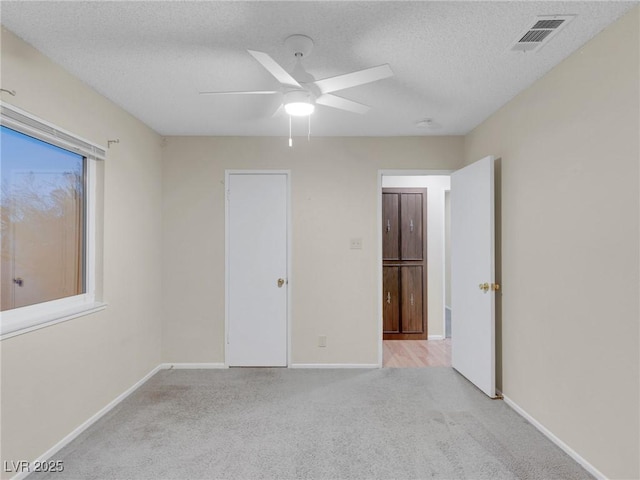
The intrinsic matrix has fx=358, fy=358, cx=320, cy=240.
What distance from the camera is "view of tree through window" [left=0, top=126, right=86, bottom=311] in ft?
6.59

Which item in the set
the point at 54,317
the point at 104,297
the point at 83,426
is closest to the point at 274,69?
the point at 54,317

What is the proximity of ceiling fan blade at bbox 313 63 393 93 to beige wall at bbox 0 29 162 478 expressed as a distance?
1691mm

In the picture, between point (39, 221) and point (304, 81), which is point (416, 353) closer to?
point (304, 81)

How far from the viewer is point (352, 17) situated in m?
1.76

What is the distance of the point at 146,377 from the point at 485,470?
2969 mm

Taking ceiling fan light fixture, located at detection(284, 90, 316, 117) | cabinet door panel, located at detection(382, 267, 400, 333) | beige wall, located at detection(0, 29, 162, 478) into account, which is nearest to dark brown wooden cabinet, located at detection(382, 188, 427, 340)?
cabinet door panel, located at detection(382, 267, 400, 333)

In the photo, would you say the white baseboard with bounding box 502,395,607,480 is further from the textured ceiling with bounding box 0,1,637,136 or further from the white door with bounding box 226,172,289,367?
the textured ceiling with bounding box 0,1,637,136

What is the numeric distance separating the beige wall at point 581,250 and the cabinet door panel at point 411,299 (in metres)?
2.03

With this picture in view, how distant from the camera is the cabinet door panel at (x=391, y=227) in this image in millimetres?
4918

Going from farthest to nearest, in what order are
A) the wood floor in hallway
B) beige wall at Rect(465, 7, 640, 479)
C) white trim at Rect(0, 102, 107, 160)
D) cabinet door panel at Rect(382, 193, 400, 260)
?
cabinet door panel at Rect(382, 193, 400, 260), the wood floor in hallway, white trim at Rect(0, 102, 107, 160), beige wall at Rect(465, 7, 640, 479)

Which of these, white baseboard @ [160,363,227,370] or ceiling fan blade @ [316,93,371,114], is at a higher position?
ceiling fan blade @ [316,93,371,114]

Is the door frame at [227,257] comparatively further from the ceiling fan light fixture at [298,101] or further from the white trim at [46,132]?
the ceiling fan light fixture at [298,101]

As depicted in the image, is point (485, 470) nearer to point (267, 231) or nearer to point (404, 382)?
point (404, 382)

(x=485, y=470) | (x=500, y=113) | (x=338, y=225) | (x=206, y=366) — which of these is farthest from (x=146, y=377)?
(x=500, y=113)
